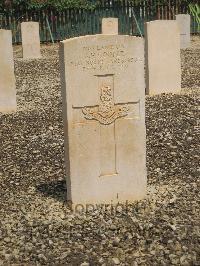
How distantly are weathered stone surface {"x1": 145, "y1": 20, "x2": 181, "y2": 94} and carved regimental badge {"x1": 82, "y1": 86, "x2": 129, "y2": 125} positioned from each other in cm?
502

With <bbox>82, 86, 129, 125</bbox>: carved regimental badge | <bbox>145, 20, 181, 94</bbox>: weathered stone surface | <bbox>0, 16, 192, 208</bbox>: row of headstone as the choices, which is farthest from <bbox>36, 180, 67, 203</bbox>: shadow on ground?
<bbox>145, 20, 181, 94</bbox>: weathered stone surface

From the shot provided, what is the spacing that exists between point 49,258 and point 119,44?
1896 millimetres

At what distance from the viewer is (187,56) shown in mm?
16594

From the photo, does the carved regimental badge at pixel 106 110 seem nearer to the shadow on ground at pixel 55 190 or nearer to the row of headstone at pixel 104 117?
the row of headstone at pixel 104 117

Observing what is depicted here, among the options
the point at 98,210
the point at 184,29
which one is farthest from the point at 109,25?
the point at 98,210

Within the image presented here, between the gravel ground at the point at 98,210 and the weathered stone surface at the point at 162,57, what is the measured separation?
63.6 inches

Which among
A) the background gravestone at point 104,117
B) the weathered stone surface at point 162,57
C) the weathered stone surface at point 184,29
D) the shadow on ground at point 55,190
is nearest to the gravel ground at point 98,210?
the shadow on ground at point 55,190

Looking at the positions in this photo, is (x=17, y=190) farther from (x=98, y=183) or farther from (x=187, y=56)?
(x=187, y=56)

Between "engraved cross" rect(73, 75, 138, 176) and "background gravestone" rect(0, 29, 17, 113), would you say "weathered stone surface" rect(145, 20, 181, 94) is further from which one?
"engraved cross" rect(73, 75, 138, 176)

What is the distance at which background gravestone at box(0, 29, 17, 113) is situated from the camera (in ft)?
29.2

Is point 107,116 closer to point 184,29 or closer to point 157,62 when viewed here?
point 157,62

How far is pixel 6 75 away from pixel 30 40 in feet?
28.5

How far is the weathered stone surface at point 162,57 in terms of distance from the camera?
938cm

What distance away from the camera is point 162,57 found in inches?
377
